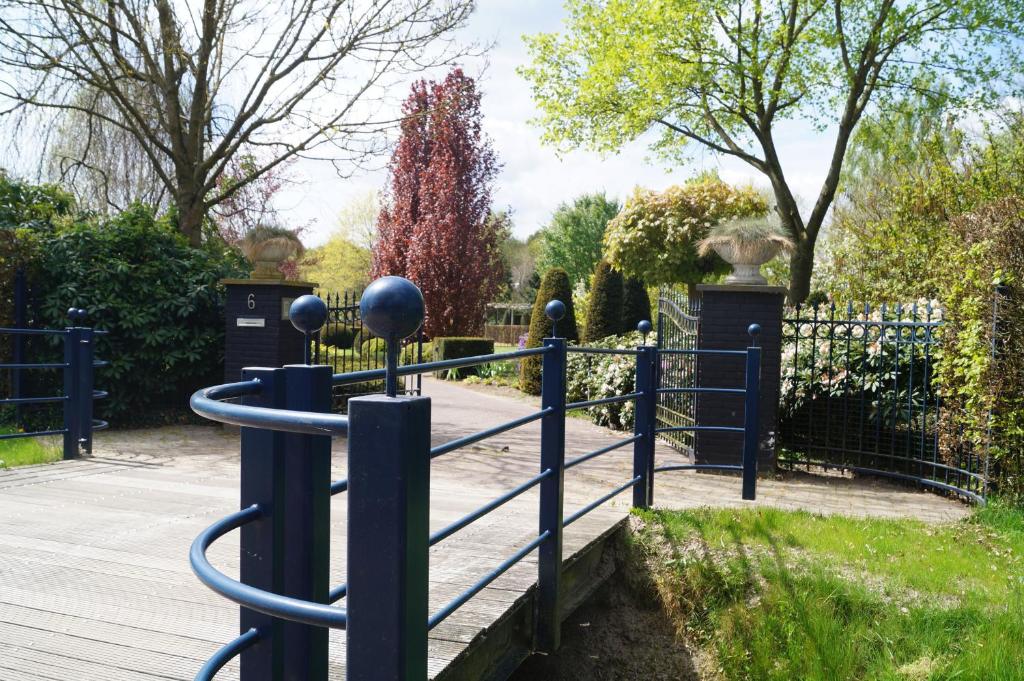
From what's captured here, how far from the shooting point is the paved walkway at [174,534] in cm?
260

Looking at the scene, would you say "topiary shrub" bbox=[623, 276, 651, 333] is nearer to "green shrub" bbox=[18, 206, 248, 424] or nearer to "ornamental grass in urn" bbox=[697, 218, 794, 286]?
"green shrub" bbox=[18, 206, 248, 424]

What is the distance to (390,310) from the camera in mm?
1201

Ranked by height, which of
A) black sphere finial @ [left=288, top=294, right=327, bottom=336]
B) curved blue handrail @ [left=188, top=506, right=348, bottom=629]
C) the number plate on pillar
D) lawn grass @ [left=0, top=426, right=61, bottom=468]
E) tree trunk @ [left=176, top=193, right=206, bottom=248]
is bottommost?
lawn grass @ [left=0, top=426, right=61, bottom=468]

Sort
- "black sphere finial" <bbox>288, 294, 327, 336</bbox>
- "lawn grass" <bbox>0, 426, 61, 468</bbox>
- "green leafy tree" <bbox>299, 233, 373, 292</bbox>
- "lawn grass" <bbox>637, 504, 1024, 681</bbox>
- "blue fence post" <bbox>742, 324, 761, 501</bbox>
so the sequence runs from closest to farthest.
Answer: "black sphere finial" <bbox>288, 294, 327, 336</bbox> → "lawn grass" <bbox>637, 504, 1024, 681</bbox> → "blue fence post" <bbox>742, 324, 761, 501</bbox> → "lawn grass" <bbox>0, 426, 61, 468</bbox> → "green leafy tree" <bbox>299, 233, 373, 292</bbox>

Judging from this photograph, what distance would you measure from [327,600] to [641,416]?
354cm

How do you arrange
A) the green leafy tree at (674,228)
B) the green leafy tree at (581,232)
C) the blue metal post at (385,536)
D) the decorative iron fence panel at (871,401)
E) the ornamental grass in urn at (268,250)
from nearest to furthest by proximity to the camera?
the blue metal post at (385,536) < the decorative iron fence panel at (871,401) < the ornamental grass in urn at (268,250) < the green leafy tree at (674,228) < the green leafy tree at (581,232)

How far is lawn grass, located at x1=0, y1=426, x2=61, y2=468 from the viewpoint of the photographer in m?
6.10

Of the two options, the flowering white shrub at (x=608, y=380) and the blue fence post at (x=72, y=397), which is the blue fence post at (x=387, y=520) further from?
the flowering white shrub at (x=608, y=380)

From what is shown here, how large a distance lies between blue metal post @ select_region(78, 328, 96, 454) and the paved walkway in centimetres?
21

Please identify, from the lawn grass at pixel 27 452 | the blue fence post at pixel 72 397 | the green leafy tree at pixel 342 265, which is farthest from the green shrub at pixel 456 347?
the green leafy tree at pixel 342 265

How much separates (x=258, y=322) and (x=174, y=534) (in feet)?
15.7

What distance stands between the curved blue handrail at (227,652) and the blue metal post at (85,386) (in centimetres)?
591

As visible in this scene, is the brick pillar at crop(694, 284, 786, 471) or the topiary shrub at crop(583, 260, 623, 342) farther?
the topiary shrub at crop(583, 260, 623, 342)

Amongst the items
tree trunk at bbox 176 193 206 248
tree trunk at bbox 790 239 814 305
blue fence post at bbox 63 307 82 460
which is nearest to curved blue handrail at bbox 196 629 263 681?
blue fence post at bbox 63 307 82 460
